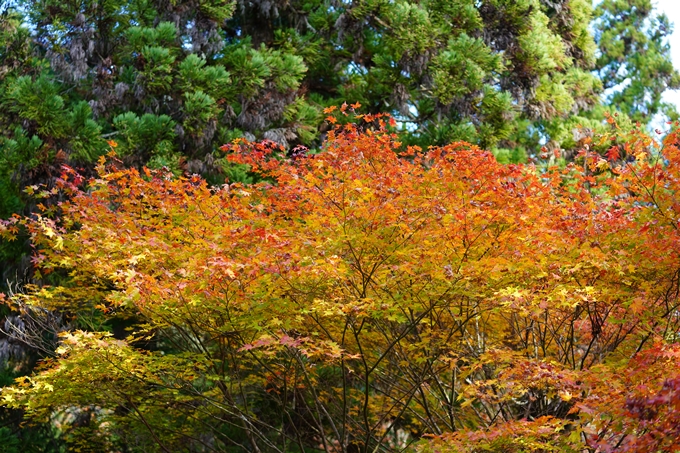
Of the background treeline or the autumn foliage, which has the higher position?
the background treeline

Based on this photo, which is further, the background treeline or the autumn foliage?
the background treeline

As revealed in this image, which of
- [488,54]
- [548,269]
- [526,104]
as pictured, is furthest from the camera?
[526,104]

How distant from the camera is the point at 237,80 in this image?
10.8m

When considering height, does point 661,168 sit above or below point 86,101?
below

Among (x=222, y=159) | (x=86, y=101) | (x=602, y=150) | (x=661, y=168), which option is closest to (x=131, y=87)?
(x=86, y=101)

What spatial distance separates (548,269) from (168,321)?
3141 mm

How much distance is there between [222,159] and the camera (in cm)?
1069

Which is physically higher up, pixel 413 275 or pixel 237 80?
pixel 237 80

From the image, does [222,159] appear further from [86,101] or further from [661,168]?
[661,168]

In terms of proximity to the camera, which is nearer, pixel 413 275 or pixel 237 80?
pixel 413 275

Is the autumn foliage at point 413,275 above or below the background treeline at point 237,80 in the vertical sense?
below

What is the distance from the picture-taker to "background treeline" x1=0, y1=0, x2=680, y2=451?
399 inches

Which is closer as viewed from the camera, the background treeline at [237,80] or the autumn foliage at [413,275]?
the autumn foliage at [413,275]

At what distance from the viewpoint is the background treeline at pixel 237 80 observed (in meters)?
10.1
